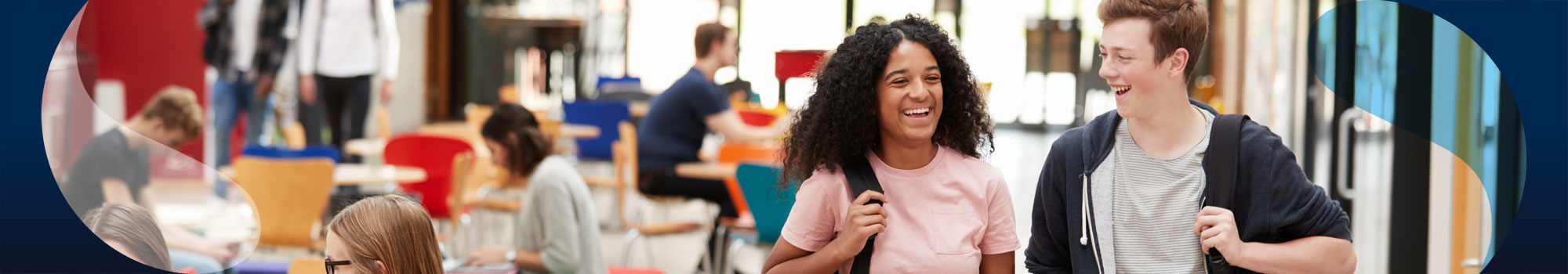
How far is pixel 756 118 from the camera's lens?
7617mm

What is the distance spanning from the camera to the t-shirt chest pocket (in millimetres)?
1629

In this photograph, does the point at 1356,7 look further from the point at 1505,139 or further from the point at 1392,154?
the point at 1392,154

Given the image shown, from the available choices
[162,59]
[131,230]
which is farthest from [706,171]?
[162,59]

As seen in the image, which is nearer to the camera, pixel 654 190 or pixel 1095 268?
pixel 1095 268

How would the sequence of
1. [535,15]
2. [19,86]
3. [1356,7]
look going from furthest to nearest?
[535,15] → [1356,7] → [19,86]

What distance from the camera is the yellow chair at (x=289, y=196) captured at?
3994mm

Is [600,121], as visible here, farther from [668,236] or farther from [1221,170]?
[1221,170]

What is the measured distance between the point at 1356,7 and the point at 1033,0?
1273cm

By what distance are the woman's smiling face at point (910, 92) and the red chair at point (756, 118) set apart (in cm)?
597

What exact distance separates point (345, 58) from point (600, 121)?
6.92 feet

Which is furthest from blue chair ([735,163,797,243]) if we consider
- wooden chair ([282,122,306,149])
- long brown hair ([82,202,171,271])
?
wooden chair ([282,122,306,149])

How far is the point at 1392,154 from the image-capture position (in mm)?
2912

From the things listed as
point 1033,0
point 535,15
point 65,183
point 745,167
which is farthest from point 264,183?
point 1033,0

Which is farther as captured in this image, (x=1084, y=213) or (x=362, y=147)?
(x=362, y=147)
